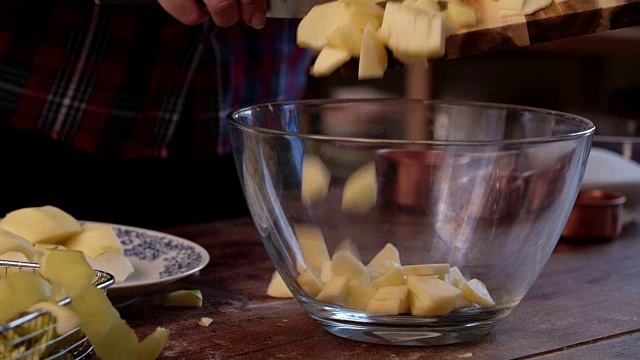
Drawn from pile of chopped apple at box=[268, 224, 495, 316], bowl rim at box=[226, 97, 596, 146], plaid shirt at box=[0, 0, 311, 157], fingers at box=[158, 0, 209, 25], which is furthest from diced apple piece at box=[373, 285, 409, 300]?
plaid shirt at box=[0, 0, 311, 157]

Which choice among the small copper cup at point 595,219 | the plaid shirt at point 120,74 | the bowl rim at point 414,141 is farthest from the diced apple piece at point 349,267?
the plaid shirt at point 120,74

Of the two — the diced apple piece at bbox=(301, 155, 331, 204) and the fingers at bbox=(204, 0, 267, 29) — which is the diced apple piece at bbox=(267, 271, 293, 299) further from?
the fingers at bbox=(204, 0, 267, 29)

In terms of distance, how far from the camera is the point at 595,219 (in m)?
1.21

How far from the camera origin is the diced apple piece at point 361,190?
796 mm

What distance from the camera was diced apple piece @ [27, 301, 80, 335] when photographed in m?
0.62

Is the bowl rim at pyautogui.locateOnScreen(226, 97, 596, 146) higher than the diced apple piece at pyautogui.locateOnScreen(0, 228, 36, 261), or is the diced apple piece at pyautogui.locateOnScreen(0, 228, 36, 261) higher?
the bowl rim at pyautogui.locateOnScreen(226, 97, 596, 146)

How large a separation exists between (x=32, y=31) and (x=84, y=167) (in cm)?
23

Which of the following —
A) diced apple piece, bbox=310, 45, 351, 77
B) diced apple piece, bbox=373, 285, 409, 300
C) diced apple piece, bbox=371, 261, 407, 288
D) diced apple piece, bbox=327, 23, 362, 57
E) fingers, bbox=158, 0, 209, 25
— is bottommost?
diced apple piece, bbox=373, 285, 409, 300

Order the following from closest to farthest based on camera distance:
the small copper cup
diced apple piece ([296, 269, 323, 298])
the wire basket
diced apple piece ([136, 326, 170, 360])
A: the wire basket → diced apple piece ([136, 326, 170, 360]) → diced apple piece ([296, 269, 323, 298]) → the small copper cup

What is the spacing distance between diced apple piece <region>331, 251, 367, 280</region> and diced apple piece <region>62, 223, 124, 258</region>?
0.24 metres

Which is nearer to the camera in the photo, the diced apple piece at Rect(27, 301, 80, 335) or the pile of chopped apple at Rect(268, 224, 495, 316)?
the diced apple piece at Rect(27, 301, 80, 335)

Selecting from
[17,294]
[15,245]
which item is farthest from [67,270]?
[15,245]

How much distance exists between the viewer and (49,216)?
2.99ft

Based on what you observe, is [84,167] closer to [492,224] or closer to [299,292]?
[299,292]
